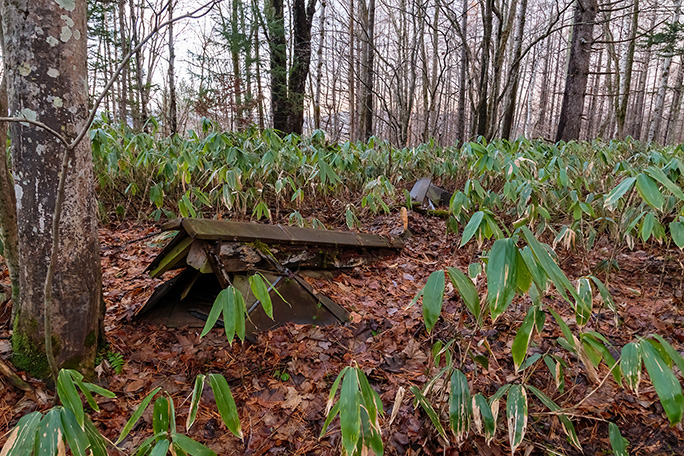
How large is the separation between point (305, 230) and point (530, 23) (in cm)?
2570

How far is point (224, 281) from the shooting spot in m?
2.07

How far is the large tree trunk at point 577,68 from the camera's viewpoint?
19.4 ft

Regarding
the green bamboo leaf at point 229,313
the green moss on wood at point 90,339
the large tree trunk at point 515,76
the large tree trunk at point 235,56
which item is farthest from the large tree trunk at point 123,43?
the large tree trunk at point 515,76

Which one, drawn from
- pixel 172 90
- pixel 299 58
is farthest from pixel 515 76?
pixel 172 90

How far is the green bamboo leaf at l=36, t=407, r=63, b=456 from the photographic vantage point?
701 mm

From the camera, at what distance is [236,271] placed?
2145mm

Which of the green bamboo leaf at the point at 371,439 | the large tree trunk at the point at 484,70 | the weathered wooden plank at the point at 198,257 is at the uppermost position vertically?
the large tree trunk at the point at 484,70

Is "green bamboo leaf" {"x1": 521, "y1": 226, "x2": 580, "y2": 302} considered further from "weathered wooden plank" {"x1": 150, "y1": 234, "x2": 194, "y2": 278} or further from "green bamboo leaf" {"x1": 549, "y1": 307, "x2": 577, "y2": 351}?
"weathered wooden plank" {"x1": 150, "y1": 234, "x2": 194, "y2": 278}

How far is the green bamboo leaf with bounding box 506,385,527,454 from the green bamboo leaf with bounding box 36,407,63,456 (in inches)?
43.5

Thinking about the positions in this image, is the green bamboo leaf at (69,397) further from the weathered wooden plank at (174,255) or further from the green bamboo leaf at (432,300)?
the weathered wooden plank at (174,255)

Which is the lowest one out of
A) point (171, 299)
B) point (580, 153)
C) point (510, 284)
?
point (171, 299)

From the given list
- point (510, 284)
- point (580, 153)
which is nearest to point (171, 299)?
point (510, 284)

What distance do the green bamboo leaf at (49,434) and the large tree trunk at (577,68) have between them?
24.2 feet

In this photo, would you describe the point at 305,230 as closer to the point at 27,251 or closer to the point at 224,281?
the point at 224,281
